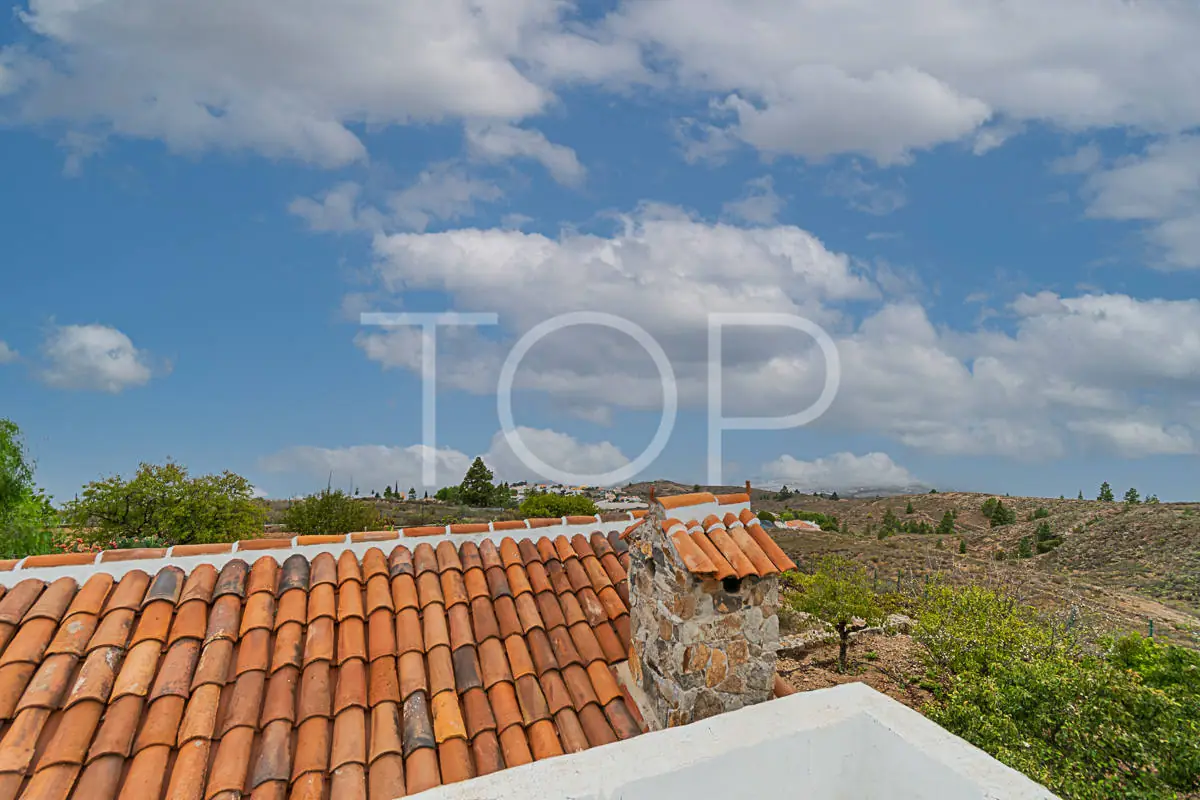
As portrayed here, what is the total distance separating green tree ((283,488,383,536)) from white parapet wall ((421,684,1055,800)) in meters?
26.0

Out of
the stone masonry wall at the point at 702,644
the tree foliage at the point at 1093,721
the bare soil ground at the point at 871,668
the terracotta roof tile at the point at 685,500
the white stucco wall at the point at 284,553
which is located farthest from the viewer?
the bare soil ground at the point at 871,668

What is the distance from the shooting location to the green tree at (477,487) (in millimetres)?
55344

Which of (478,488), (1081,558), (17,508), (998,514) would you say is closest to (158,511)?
(17,508)

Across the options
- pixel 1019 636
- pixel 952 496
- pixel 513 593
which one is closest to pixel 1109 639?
pixel 1019 636

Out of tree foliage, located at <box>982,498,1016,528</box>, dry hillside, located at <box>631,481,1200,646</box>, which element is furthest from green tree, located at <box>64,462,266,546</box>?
tree foliage, located at <box>982,498,1016,528</box>

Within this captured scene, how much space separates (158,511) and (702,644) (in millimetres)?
22967

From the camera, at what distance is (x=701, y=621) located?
4.54 m

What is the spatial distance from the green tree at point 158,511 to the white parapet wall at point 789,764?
22.6m

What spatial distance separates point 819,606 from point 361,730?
13.2 m

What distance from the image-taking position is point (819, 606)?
1502 centimetres

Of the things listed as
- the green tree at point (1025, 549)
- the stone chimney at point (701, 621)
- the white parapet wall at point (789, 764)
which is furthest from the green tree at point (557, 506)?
Answer: the white parapet wall at point (789, 764)

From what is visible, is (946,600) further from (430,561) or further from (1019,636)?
(430,561)

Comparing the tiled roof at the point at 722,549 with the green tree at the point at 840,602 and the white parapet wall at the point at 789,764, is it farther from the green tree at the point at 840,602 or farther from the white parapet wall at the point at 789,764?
the green tree at the point at 840,602

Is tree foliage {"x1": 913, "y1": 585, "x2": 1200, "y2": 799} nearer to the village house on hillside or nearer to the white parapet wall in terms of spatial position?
Answer: the village house on hillside
